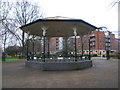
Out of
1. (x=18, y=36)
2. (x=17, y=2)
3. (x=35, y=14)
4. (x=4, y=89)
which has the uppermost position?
(x=17, y=2)

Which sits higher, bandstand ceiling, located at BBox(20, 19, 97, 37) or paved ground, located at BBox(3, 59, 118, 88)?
bandstand ceiling, located at BBox(20, 19, 97, 37)

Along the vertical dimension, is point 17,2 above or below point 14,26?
above

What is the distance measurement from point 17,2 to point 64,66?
913 inches

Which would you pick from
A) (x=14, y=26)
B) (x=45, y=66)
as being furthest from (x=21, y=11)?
(x=45, y=66)

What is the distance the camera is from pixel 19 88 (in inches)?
203

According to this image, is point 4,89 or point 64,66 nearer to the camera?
point 4,89

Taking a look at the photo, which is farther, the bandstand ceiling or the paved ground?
the bandstand ceiling

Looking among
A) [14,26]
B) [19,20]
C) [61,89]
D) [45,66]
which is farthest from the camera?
[19,20]

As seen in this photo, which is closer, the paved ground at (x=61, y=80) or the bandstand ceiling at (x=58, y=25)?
the paved ground at (x=61, y=80)

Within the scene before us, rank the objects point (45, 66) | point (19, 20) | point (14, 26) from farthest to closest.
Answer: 1. point (19, 20)
2. point (14, 26)
3. point (45, 66)

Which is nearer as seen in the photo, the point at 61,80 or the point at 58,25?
the point at 61,80

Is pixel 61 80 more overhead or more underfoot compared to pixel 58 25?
more underfoot

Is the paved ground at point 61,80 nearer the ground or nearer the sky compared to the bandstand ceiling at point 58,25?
nearer the ground

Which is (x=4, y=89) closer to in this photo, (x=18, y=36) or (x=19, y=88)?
(x=19, y=88)
